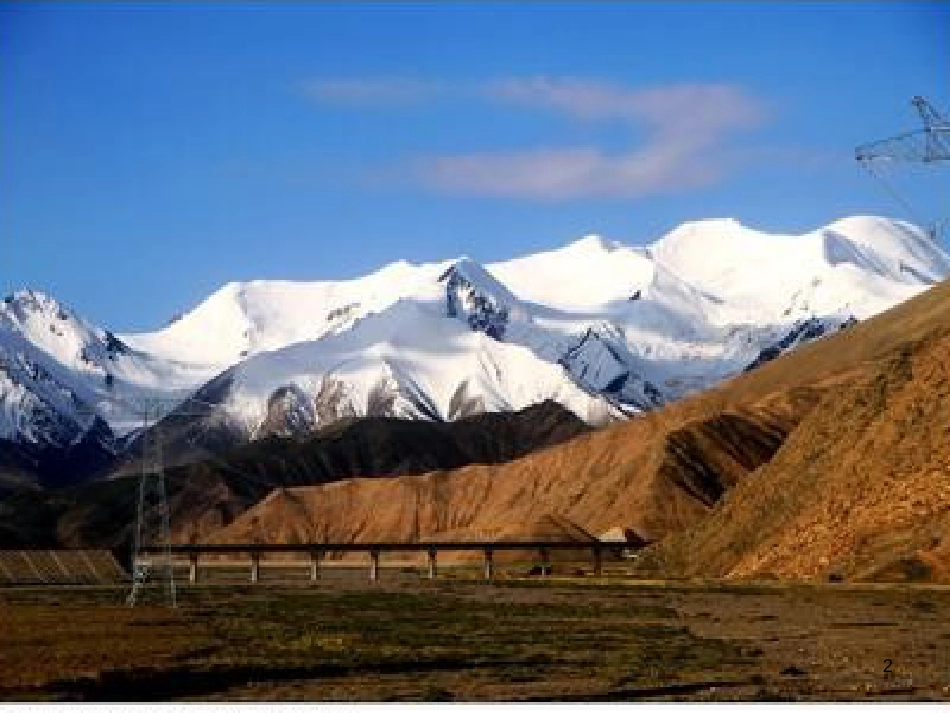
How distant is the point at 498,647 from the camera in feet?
255

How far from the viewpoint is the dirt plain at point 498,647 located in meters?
55.4

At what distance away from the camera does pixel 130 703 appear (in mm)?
50219

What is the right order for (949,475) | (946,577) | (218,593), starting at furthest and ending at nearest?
(218,593) → (949,475) → (946,577)

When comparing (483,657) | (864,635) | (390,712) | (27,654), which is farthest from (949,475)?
(390,712)

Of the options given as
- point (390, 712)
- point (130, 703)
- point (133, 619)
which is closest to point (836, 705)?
point (390, 712)

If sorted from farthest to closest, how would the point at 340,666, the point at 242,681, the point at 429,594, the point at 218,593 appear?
the point at 218,593 → the point at 429,594 → the point at 340,666 → the point at 242,681

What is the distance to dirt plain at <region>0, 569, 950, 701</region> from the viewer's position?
55.4 metres

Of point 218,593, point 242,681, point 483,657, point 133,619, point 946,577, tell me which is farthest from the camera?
point 218,593

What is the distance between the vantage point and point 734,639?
83438 millimetres

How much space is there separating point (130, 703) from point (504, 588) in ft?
416

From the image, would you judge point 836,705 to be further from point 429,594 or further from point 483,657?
point 429,594

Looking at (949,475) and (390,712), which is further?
(949,475)

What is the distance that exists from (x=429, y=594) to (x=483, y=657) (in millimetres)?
88679

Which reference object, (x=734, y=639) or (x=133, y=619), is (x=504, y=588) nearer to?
(x=133, y=619)
